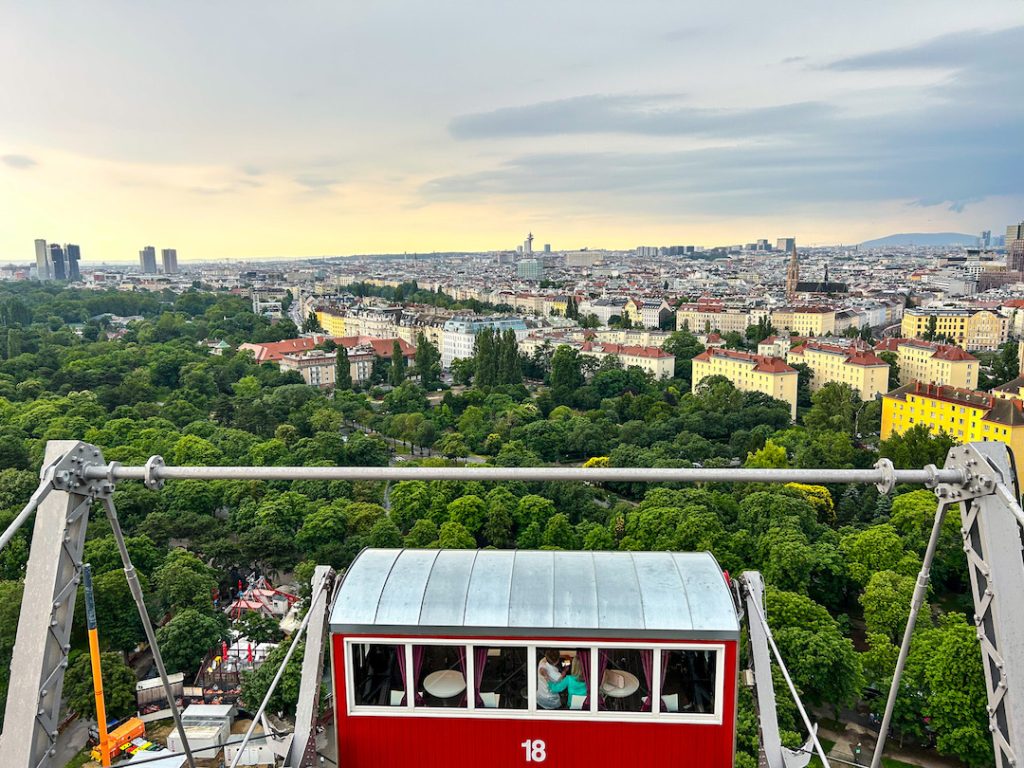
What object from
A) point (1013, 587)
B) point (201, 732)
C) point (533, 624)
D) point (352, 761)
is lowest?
point (201, 732)

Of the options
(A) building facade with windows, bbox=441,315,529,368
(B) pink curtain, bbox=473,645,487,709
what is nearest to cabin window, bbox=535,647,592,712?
(B) pink curtain, bbox=473,645,487,709

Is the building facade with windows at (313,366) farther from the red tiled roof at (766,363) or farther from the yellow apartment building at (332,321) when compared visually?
the red tiled roof at (766,363)

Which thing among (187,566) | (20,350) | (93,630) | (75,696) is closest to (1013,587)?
(93,630)

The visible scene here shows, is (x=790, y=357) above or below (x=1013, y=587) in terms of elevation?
below

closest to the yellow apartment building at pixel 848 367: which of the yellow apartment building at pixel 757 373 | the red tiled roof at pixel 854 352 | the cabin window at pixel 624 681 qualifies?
the red tiled roof at pixel 854 352

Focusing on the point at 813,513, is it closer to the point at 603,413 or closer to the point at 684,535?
the point at 684,535

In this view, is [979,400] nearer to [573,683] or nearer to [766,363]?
[766,363]

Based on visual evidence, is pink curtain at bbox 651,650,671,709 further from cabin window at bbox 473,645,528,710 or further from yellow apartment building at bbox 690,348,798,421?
yellow apartment building at bbox 690,348,798,421
